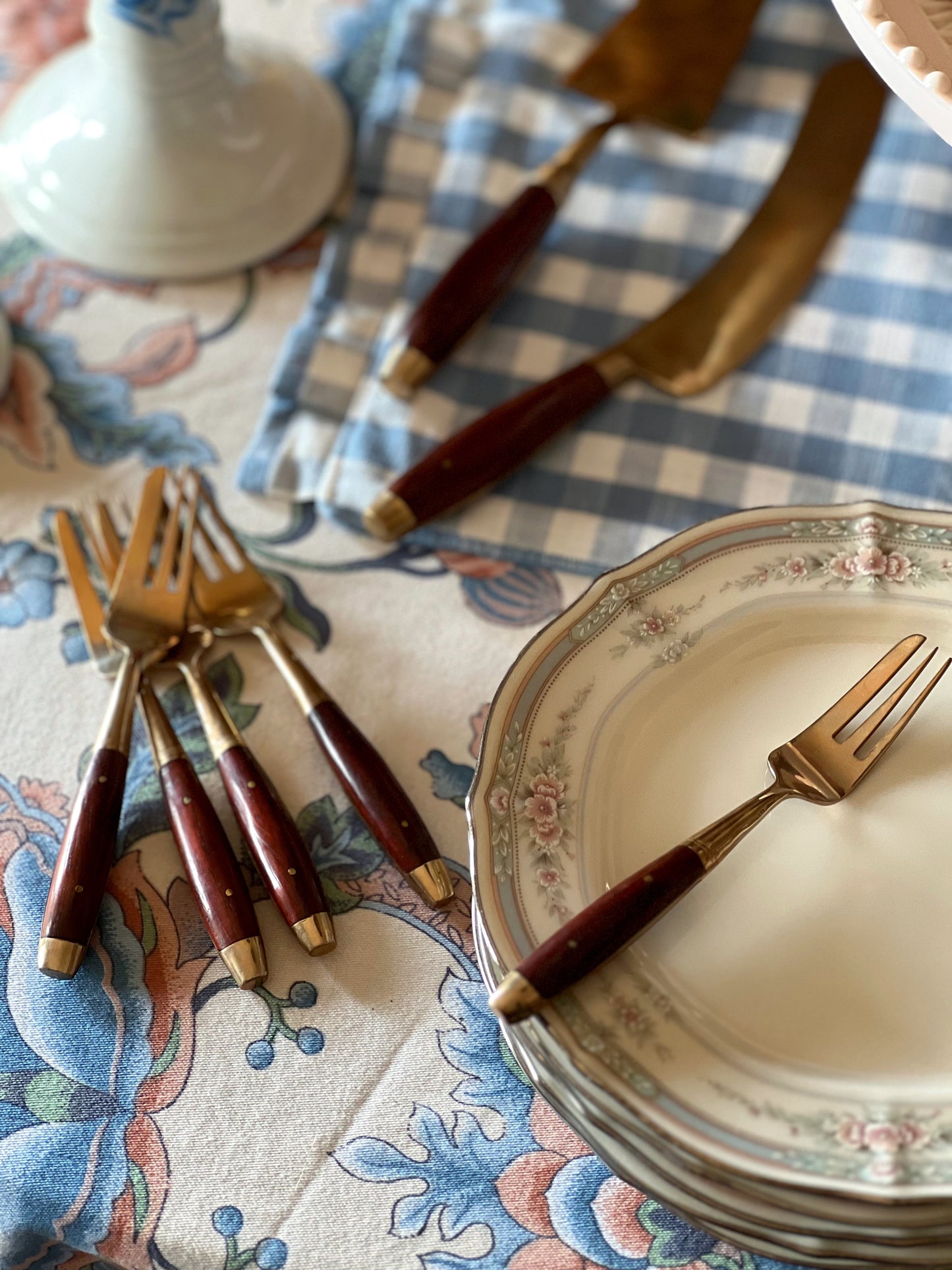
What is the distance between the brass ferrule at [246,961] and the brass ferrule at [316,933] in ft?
0.06

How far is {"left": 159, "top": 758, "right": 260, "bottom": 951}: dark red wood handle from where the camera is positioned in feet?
1.45

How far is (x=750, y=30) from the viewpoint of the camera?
728 mm

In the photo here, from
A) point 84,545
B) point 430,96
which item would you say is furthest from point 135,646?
point 430,96

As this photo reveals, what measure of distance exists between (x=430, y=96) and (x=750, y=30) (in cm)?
22

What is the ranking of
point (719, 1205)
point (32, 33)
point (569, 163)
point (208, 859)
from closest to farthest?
point (719, 1205)
point (208, 859)
point (569, 163)
point (32, 33)

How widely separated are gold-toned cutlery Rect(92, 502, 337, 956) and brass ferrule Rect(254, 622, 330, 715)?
0.10 ft

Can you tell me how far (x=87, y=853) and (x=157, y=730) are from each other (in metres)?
0.06

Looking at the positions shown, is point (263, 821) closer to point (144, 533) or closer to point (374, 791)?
point (374, 791)

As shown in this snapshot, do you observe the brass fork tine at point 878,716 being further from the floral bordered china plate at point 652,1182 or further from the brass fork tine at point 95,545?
the brass fork tine at point 95,545

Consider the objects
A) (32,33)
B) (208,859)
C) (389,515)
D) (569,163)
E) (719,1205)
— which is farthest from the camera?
(32,33)

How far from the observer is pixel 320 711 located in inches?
19.6

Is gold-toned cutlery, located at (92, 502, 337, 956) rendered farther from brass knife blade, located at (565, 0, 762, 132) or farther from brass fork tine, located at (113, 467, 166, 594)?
brass knife blade, located at (565, 0, 762, 132)

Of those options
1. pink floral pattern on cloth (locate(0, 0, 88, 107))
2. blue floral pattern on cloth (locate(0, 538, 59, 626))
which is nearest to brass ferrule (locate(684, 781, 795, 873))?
blue floral pattern on cloth (locate(0, 538, 59, 626))

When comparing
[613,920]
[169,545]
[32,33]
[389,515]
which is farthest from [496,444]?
[32,33]
